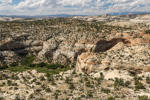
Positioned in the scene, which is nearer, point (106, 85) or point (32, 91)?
point (32, 91)

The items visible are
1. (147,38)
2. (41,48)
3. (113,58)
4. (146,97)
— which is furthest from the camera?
(41,48)

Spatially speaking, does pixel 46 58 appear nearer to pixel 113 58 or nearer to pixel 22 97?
pixel 113 58

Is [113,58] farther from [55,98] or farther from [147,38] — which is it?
[147,38]

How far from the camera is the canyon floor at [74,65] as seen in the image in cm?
1977

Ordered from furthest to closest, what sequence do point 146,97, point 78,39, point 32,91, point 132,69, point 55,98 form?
point 78,39
point 132,69
point 32,91
point 55,98
point 146,97

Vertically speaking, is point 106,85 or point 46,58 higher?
point 106,85

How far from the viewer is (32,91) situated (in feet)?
66.1

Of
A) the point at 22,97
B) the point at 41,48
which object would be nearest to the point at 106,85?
the point at 22,97

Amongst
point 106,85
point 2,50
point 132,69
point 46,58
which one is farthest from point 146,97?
point 2,50

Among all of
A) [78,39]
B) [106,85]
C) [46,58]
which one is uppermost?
[78,39]

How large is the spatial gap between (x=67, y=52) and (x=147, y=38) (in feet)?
124

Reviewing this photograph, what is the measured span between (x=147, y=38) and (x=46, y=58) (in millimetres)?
48554

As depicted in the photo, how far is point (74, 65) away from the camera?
5353cm

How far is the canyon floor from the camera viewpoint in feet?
64.8
